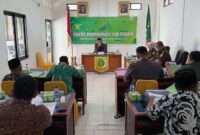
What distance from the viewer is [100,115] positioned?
411 cm

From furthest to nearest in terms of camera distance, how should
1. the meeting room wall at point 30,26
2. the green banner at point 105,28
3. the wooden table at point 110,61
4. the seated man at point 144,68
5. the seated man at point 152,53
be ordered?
the green banner at point 105,28 < the wooden table at point 110,61 < the seated man at point 152,53 < the meeting room wall at point 30,26 < the seated man at point 144,68

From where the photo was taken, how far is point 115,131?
3.46 metres

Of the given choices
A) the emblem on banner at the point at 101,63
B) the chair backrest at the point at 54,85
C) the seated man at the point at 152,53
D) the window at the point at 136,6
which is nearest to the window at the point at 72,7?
the window at the point at 136,6

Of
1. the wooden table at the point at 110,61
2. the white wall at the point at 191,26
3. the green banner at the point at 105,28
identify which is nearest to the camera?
the white wall at the point at 191,26

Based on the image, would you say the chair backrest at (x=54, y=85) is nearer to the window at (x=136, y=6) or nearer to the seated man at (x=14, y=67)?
the seated man at (x=14, y=67)

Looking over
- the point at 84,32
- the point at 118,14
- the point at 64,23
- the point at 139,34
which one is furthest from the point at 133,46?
the point at 64,23

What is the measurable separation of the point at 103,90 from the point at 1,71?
8.45 feet

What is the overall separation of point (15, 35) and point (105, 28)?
4.06 meters

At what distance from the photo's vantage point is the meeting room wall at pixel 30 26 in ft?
15.1

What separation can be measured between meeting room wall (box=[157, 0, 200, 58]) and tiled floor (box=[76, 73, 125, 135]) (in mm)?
2277

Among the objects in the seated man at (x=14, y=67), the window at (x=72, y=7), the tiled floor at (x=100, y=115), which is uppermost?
the window at (x=72, y=7)

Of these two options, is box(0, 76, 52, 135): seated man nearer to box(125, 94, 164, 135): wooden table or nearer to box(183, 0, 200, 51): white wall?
box(125, 94, 164, 135): wooden table

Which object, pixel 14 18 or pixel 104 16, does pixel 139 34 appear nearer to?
pixel 104 16

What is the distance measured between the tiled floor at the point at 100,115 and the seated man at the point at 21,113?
2039mm
